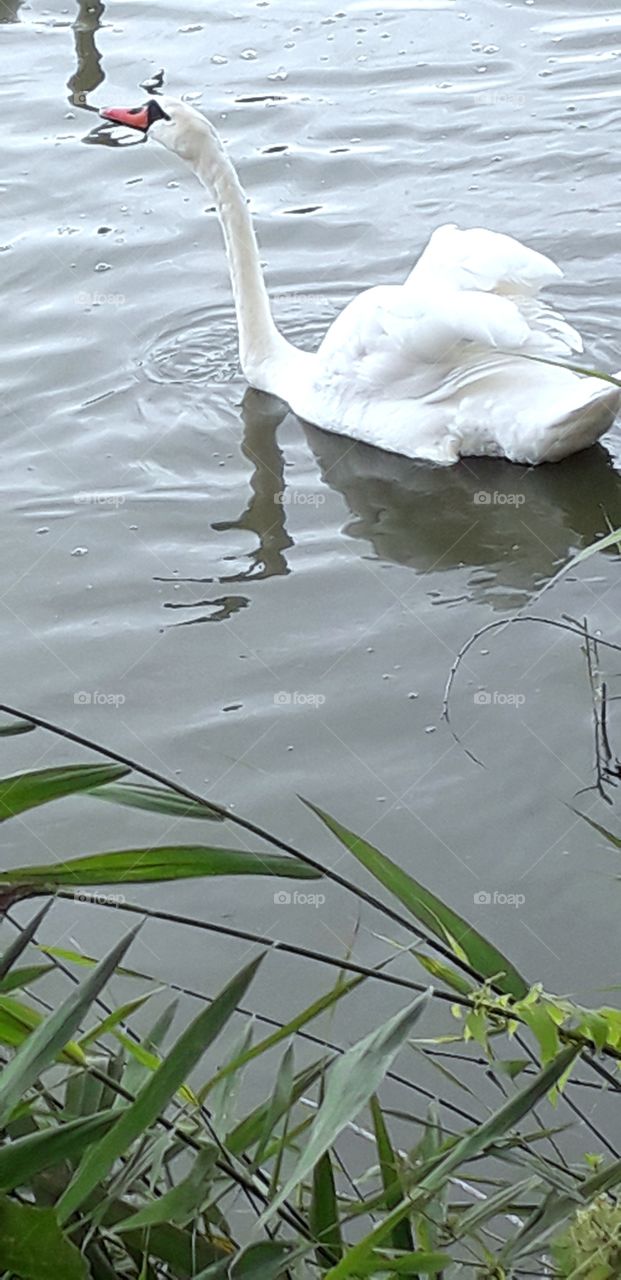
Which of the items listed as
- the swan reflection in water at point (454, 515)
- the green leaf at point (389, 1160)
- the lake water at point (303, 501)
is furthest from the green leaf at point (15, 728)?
Answer: the swan reflection in water at point (454, 515)

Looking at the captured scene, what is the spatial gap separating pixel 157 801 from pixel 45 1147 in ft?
1.08

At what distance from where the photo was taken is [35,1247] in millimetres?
1342

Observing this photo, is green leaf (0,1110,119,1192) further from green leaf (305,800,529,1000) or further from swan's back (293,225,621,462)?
swan's back (293,225,621,462)

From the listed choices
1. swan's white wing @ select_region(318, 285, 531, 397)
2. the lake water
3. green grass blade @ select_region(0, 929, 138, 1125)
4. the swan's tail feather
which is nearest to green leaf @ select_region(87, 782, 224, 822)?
green grass blade @ select_region(0, 929, 138, 1125)

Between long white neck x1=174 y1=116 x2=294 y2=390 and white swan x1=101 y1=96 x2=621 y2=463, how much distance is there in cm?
23

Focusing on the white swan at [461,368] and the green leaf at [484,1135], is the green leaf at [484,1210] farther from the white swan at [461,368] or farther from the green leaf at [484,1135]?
the white swan at [461,368]

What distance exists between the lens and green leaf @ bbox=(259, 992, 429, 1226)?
1261 mm

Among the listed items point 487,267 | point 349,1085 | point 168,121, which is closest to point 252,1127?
point 349,1085

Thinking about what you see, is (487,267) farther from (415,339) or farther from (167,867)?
(167,867)

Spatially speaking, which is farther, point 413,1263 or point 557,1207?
point 557,1207

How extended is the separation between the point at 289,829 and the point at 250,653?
0.74 m

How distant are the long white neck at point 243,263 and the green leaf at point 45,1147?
169 inches

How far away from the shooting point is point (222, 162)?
216 inches

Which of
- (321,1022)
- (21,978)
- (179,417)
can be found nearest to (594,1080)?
(321,1022)
